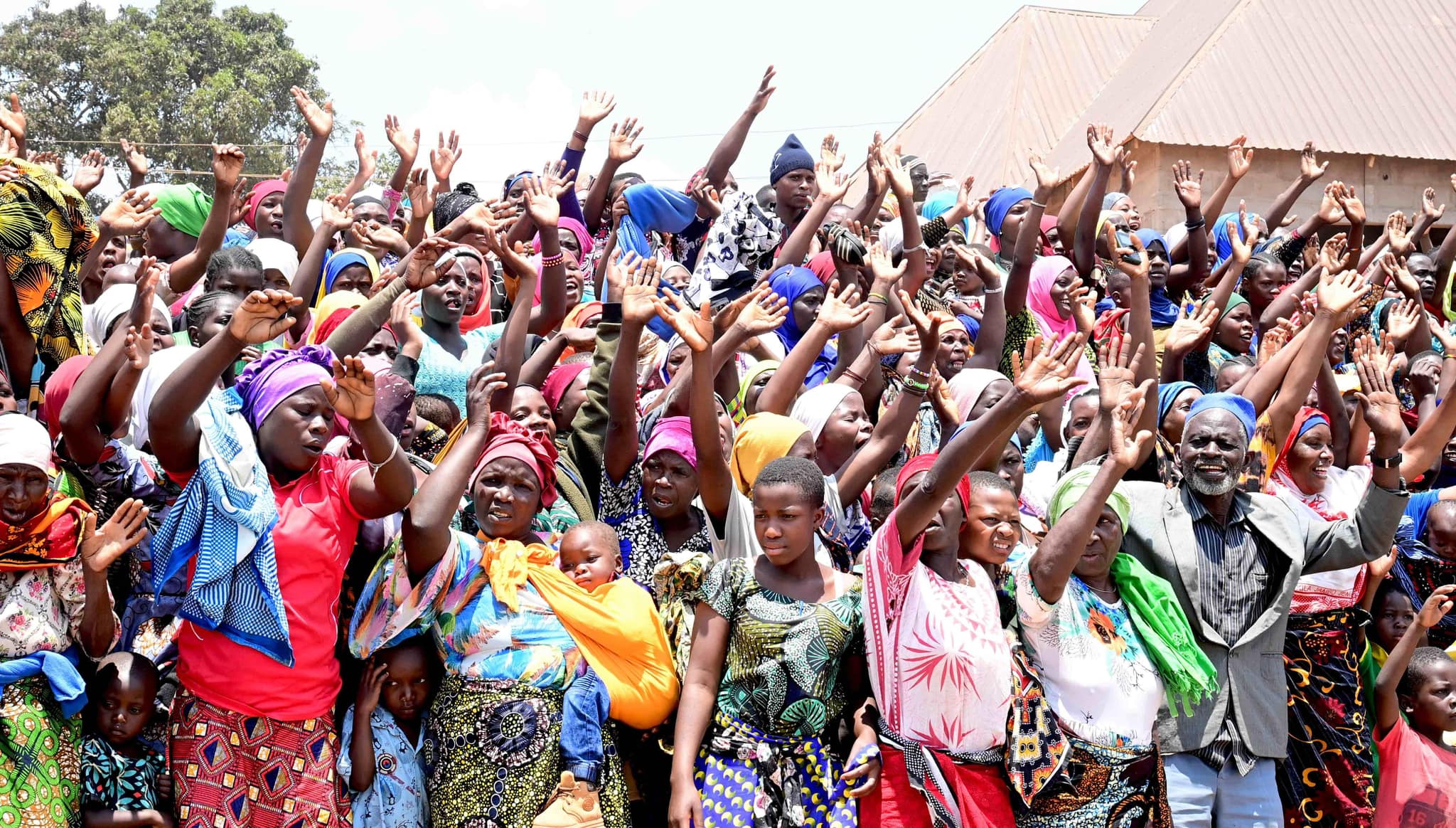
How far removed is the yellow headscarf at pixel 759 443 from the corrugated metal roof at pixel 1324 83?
953 cm

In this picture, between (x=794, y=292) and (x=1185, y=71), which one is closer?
(x=794, y=292)

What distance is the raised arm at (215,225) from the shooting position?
6062mm

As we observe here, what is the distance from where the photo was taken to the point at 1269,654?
4.87 metres

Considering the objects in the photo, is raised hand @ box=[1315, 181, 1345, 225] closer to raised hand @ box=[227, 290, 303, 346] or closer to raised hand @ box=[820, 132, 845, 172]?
raised hand @ box=[820, 132, 845, 172]

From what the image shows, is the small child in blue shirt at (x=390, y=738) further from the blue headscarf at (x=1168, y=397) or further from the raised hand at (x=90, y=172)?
the blue headscarf at (x=1168, y=397)

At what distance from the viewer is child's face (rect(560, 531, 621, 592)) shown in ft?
14.9

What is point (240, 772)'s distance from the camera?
407 cm

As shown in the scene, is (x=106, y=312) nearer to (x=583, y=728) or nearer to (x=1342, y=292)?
(x=583, y=728)

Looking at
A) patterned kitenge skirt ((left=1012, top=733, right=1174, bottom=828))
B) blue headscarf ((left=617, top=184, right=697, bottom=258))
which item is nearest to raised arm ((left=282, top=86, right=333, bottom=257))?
blue headscarf ((left=617, top=184, right=697, bottom=258))

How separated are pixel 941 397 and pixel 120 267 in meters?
3.88

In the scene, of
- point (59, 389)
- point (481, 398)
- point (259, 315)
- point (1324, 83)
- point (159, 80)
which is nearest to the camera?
point (259, 315)

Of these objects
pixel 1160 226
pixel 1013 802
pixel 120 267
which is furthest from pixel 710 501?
pixel 1160 226

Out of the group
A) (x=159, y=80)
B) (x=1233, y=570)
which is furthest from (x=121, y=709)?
(x=159, y=80)

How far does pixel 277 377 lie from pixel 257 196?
4.34 metres
